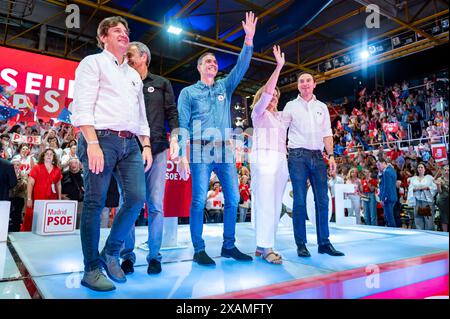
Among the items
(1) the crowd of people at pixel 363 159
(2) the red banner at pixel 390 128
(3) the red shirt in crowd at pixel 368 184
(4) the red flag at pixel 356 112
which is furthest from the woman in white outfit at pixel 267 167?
(4) the red flag at pixel 356 112

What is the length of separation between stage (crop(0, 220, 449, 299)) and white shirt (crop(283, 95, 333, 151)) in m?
0.86

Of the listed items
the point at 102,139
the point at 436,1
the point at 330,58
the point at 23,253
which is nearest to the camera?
the point at 102,139

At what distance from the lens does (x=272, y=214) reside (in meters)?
2.21

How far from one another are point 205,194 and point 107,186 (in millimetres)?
733

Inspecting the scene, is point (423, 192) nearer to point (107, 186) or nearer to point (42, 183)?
point (107, 186)

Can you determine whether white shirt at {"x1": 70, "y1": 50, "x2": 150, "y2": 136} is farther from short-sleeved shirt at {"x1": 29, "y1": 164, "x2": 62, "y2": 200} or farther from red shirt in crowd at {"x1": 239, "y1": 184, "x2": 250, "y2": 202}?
red shirt in crowd at {"x1": 239, "y1": 184, "x2": 250, "y2": 202}

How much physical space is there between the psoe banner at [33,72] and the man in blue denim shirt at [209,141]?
4868 mm

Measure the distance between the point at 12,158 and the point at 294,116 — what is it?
183 inches

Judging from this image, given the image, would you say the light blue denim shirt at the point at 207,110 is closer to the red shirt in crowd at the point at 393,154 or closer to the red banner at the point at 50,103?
the red banner at the point at 50,103

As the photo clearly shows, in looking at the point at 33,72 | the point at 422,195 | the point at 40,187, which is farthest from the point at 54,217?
the point at 422,195

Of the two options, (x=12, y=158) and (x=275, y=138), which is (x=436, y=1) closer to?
(x=275, y=138)

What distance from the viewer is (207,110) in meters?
2.23
